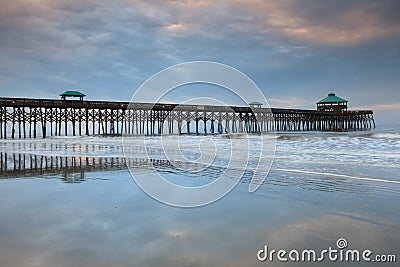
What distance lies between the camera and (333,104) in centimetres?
7475

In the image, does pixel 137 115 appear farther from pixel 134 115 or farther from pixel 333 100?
pixel 333 100

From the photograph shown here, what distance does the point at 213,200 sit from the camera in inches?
227

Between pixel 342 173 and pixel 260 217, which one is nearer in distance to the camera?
pixel 260 217

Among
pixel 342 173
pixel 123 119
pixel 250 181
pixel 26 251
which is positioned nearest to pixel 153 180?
pixel 250 181

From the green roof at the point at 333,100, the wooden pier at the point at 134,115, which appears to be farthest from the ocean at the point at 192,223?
the green roof at the point at 333,100

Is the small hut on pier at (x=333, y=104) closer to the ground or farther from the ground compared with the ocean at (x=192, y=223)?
farther from the ground

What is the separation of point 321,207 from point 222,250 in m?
2.44

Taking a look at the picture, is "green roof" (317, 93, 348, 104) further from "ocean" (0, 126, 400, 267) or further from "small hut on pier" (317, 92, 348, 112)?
"ocean" (0, 126, 400, 267)

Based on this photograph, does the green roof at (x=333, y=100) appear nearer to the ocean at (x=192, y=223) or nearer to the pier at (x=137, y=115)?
the pier at (x=137, y=115)

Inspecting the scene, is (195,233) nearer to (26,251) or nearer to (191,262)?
(191,262)

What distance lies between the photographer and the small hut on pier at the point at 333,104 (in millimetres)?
73500

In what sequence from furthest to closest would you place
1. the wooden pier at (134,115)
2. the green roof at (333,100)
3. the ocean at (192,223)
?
the green roof at (333,100) < the wooden pier at (134,115) < the ocean at (192,223)

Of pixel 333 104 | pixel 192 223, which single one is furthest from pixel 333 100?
pixel 192 223

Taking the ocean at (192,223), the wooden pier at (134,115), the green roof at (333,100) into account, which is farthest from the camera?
the green roof at (333,100)
